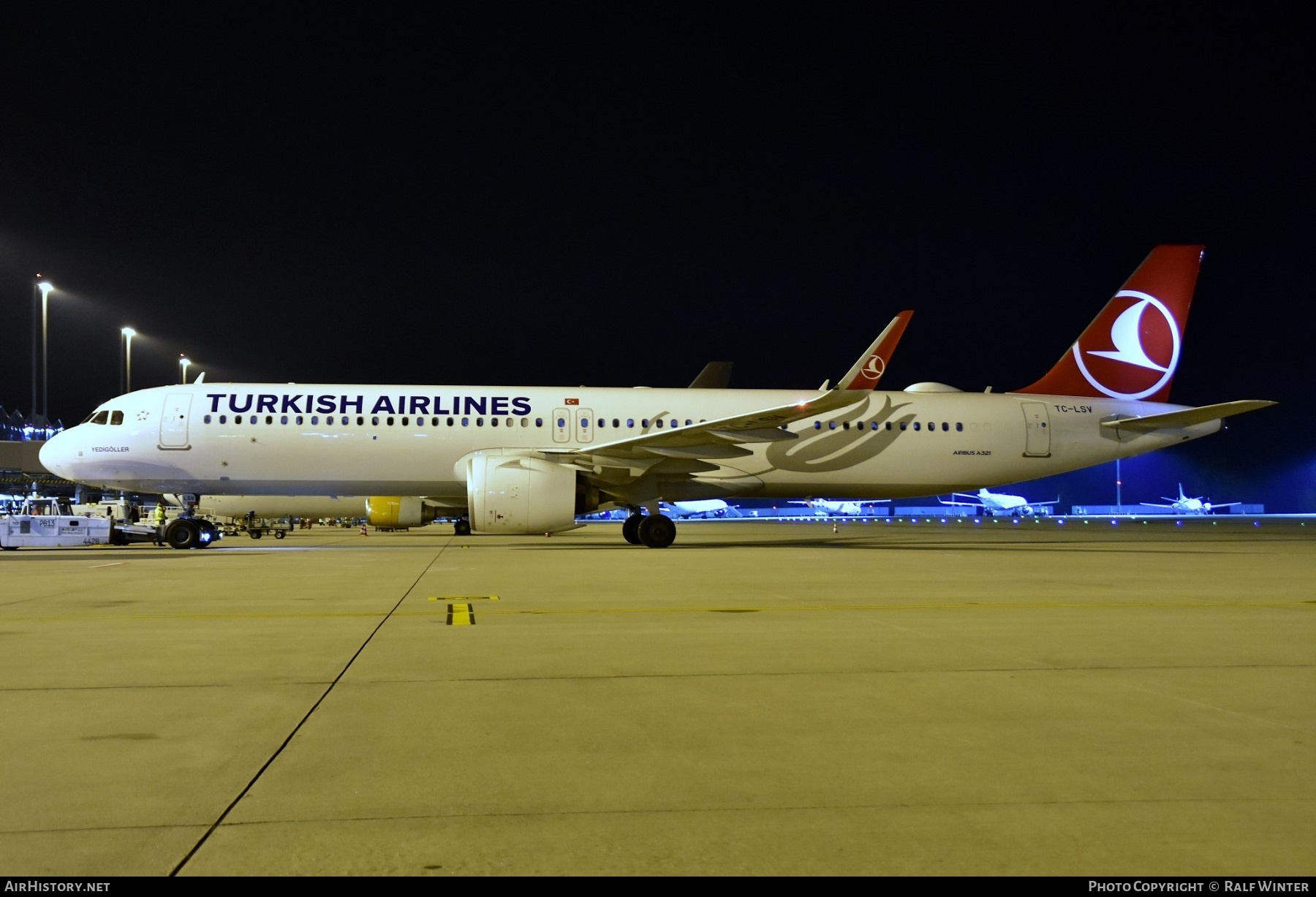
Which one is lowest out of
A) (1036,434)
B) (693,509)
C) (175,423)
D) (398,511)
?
(693,509)

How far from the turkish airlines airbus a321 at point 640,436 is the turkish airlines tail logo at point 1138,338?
0.04 m

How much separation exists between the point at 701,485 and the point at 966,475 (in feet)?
20.0

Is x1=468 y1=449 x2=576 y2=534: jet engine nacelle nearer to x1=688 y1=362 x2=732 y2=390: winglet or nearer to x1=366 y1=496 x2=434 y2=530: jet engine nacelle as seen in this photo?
x1=366 y1=496 x2=434 y2=530: jet engine nacelle

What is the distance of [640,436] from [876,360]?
4945mm

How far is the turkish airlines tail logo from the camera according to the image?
2227 cm

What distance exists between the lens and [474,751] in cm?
359

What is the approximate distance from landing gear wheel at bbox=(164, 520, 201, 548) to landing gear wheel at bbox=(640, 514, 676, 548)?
28.8 feet

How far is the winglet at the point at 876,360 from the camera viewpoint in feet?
60.4

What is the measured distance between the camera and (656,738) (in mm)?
3805

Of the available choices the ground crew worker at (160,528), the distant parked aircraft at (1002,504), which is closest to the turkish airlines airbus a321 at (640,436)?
the ground crew worker at (160,528)

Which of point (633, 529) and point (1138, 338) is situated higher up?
point (1138, 338)

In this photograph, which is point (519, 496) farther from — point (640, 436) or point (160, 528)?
point (160, 528)

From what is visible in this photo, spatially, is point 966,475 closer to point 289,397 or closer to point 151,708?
point 289,397

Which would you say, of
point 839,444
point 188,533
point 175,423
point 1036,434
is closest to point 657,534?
point 839,444
